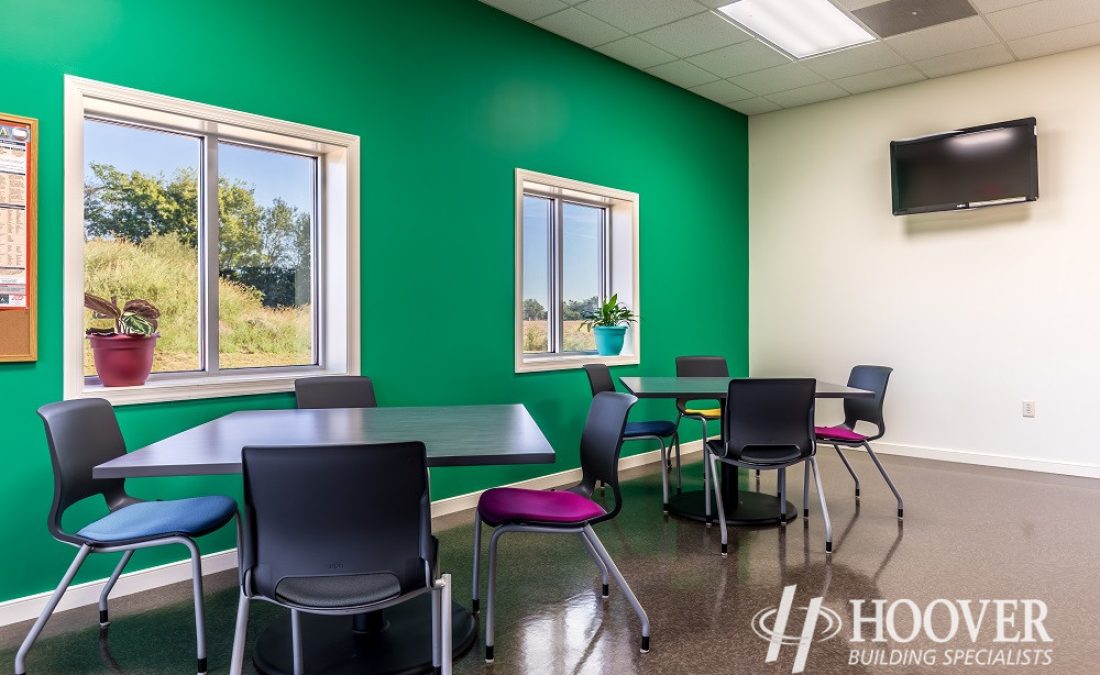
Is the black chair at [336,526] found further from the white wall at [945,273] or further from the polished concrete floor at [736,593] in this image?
the white wall at [945,273]

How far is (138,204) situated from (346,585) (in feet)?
8.05

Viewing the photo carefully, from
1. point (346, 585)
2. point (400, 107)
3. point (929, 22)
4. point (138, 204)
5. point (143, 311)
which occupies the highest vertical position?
point (929, 22)

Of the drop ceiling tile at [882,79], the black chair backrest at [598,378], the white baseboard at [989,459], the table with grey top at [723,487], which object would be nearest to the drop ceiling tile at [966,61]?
the drop ceiling tile at [882,79]

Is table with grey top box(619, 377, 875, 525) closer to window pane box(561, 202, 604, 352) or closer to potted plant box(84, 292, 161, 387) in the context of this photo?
window pane box(561, 202, 604, 352)

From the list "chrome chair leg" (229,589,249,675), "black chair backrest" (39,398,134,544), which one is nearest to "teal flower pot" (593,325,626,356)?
"black chair backrest" (39,398,134,544)

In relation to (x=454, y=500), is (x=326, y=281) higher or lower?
higher

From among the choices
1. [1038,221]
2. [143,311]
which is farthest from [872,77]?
[143,311]

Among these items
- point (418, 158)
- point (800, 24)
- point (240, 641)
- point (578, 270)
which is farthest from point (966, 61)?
point (240, 641)

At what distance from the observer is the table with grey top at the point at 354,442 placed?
6.56 feet

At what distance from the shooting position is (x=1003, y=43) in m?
5.07

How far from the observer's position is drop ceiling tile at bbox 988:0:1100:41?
4449 millimetres

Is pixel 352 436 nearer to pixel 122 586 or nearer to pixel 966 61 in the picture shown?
pixel 122 586

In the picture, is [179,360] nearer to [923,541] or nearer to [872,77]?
[923,541]

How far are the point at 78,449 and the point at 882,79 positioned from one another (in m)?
6.21
